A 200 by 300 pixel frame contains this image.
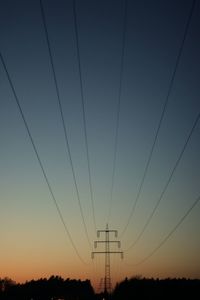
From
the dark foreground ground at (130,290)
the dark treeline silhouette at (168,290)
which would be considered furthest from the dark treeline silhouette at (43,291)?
the dark treeline silhouette at (168,290)

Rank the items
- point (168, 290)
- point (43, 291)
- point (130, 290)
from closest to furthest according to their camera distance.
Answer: point (168, 290) < point (130, 290) < point (43, 291)

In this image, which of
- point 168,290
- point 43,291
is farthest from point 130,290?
point 168,290

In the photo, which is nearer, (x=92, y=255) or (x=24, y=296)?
(x=92, y=255)

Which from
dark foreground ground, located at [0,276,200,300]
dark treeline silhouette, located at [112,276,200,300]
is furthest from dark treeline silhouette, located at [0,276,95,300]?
dark treeline silhouette, located at [112,276,200,300]

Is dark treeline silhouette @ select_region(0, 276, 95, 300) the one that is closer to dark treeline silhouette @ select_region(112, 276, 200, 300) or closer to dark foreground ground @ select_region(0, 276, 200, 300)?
dark foreground ground @ select_region(0, 276, 200, 300)

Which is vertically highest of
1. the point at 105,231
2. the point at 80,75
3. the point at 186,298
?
the point at 105,231

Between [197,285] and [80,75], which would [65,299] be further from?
[80,75]

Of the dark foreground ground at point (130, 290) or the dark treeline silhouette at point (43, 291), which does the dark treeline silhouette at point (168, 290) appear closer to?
the dark foreground ground at point (130, 290)

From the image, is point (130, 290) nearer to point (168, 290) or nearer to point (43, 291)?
point (43, 291)

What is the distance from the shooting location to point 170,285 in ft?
155

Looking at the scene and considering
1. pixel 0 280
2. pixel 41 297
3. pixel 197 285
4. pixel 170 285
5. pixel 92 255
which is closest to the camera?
pixel 197 285

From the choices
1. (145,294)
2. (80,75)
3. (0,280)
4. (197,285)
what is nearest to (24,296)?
(145,294)

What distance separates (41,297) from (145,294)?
18742mm

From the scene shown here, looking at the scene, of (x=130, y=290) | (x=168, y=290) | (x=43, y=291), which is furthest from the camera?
(x=43, y=291)
